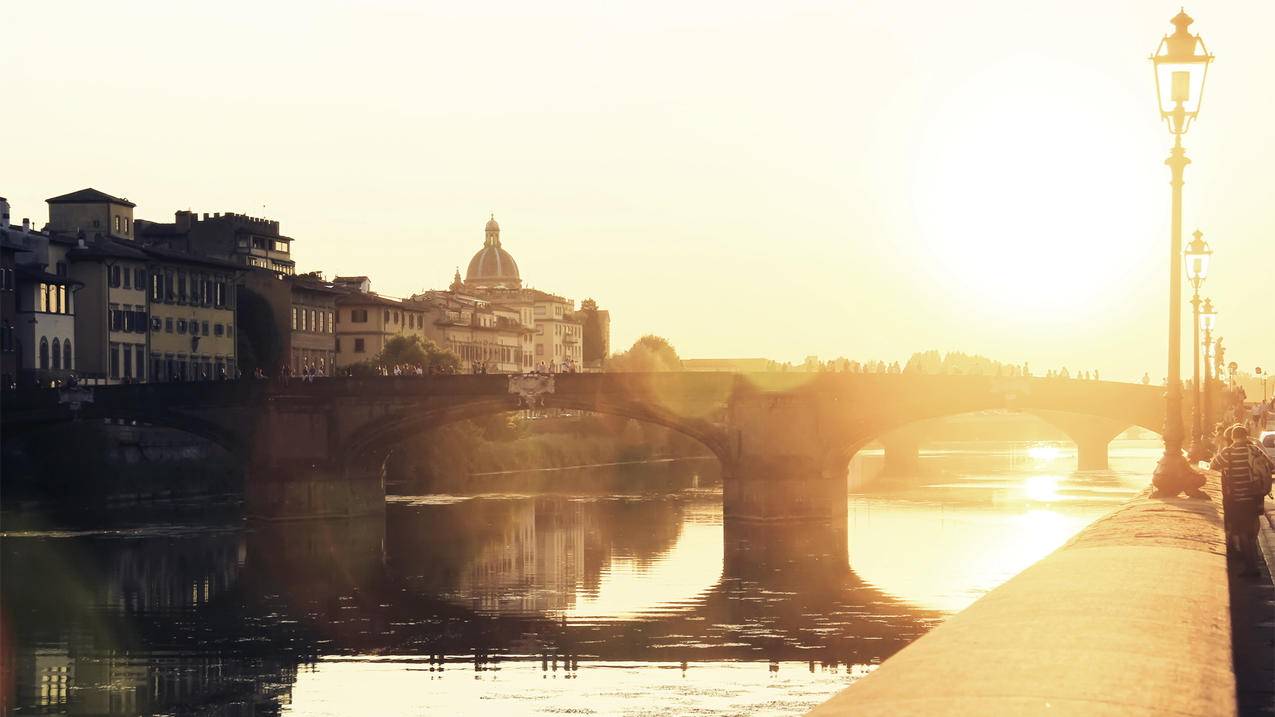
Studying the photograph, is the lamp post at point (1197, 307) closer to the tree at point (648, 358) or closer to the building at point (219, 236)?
the building at point (219, 236)

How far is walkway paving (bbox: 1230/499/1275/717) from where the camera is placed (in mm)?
10109

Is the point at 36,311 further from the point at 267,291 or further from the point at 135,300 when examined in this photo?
the point at 267,291

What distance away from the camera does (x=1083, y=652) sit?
8.01 metres

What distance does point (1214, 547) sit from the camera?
15.2 meters

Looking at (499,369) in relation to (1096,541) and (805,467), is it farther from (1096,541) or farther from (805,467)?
(1096,541)

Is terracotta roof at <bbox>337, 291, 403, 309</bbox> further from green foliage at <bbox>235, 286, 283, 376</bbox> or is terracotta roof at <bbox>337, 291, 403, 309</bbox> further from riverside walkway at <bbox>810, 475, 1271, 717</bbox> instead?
riverside walkway at <bbox>810, 475, 1271, 717</bbox>

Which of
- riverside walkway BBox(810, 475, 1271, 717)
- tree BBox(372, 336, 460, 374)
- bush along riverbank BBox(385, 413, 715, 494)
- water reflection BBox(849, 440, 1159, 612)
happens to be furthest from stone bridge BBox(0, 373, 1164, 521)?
riverside walkway BBox(810, 475, 1271, 717)

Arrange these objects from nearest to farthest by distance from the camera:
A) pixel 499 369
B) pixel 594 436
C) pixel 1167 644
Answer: pixel 1167 644
pixel 594 436
pixel 499 369

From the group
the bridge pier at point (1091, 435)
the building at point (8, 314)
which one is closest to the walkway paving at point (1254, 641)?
the building at point (8, 314)

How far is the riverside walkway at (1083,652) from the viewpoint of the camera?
6.86m

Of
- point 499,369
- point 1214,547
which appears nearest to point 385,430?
point 1214,547

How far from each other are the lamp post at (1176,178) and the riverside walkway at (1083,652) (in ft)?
37.5

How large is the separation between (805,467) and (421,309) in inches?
3183

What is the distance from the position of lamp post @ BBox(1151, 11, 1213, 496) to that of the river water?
9973 millimetres
